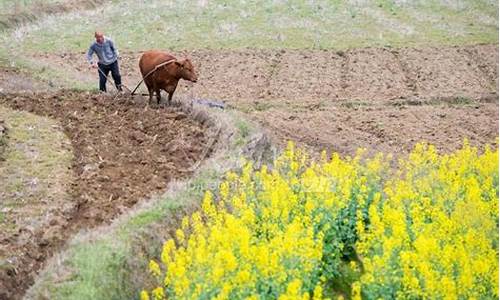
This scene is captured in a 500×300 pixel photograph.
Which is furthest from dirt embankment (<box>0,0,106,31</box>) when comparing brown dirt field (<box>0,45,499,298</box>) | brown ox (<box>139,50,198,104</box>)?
brown ox (<box>139,50,198,104</box>)

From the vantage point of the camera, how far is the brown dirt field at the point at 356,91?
17719 mm

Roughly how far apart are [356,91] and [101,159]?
10.1m

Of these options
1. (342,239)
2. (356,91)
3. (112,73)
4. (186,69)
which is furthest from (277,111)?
(342,239)

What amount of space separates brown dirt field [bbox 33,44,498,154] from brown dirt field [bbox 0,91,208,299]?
2707mm

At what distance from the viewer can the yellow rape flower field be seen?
8.19 m

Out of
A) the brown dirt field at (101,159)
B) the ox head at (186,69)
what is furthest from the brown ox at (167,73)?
the brown dirt field at (101,159)

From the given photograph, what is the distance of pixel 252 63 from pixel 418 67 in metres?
5.31

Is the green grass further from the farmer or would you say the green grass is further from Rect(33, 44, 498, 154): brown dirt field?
the farmer

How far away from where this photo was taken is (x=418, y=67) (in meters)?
24.4

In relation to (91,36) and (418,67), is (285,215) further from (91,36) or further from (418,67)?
(91,36)

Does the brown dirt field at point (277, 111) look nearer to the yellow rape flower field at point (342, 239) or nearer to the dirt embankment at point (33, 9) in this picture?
the yellow rape flower field at point (342, 239)

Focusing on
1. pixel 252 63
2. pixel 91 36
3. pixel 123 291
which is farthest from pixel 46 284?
pixel 91 36

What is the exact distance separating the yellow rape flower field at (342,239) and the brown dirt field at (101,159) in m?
1.57

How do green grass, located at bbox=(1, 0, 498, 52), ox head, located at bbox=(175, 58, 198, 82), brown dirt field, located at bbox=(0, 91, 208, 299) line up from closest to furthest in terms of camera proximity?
brown dirt field, located at bbox=(0, 91, 208, 299), ox head, located at bbox=(175, 58, 198, 82), green grass, located at bbox=(1, 0, 498, 52)
